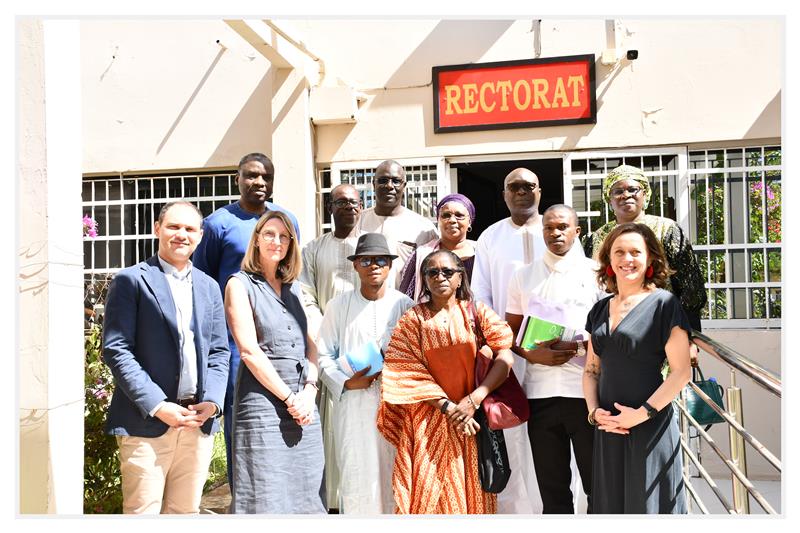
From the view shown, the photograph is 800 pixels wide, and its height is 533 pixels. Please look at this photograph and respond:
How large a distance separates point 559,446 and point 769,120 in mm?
4060

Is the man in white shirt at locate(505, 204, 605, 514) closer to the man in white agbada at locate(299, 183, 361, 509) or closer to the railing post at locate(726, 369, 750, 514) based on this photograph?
the railing post at locate(726, 369, 750, 514)

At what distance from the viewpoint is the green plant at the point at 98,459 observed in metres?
4.36

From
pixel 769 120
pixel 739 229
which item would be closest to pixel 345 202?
pixel 739 229

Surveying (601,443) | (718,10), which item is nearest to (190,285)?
(601,443)

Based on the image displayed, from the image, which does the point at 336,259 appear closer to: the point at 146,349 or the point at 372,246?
the point at 372,246

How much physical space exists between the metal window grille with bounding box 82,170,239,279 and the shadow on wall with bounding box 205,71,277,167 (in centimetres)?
26

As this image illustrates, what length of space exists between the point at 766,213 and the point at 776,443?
6.39 feet

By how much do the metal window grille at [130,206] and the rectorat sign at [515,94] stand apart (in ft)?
7.20

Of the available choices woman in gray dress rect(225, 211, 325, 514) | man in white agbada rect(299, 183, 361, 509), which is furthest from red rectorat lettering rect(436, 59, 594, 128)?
woman in gray dress rect(225, 211, 325, 514)

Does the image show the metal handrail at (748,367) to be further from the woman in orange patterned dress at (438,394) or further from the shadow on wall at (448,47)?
the shadow on wall at (448,47)

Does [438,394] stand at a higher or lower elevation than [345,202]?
lower

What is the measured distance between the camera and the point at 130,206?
7301 millimetres

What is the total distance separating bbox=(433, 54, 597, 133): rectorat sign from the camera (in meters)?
6.50

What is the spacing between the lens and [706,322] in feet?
21.2
